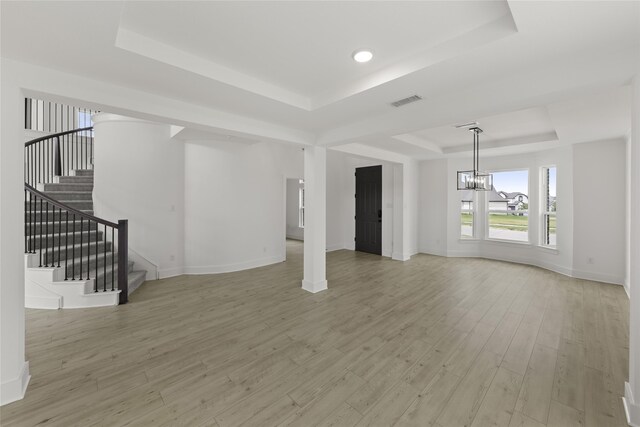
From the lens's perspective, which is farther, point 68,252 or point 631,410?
point 68,252

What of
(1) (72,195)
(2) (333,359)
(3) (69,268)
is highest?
(1) (72,195)

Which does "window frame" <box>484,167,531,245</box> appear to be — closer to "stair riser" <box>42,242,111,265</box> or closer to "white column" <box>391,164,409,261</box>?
"white column" <box>391,164,409,261</box>

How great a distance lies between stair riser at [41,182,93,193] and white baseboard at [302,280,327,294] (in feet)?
15.8

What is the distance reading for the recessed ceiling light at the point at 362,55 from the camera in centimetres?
215

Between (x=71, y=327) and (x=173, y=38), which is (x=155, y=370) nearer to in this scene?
(x=71, y=327)

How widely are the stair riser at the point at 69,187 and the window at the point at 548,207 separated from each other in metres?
9.72

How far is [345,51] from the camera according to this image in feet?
7.11

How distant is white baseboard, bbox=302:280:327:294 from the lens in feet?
14.0

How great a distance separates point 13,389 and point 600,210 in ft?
26.4

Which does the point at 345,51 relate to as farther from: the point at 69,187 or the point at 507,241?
the point at 507,241

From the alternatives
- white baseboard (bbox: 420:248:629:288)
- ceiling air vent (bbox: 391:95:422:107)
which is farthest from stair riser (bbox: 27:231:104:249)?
white baseboard (bbox: 420:248:629:288)

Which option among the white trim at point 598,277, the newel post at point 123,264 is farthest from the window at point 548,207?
the newel post at point 123,264

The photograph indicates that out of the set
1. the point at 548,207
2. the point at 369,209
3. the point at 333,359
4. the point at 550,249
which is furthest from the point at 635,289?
the point at 369,209

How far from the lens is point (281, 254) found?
639 cm
